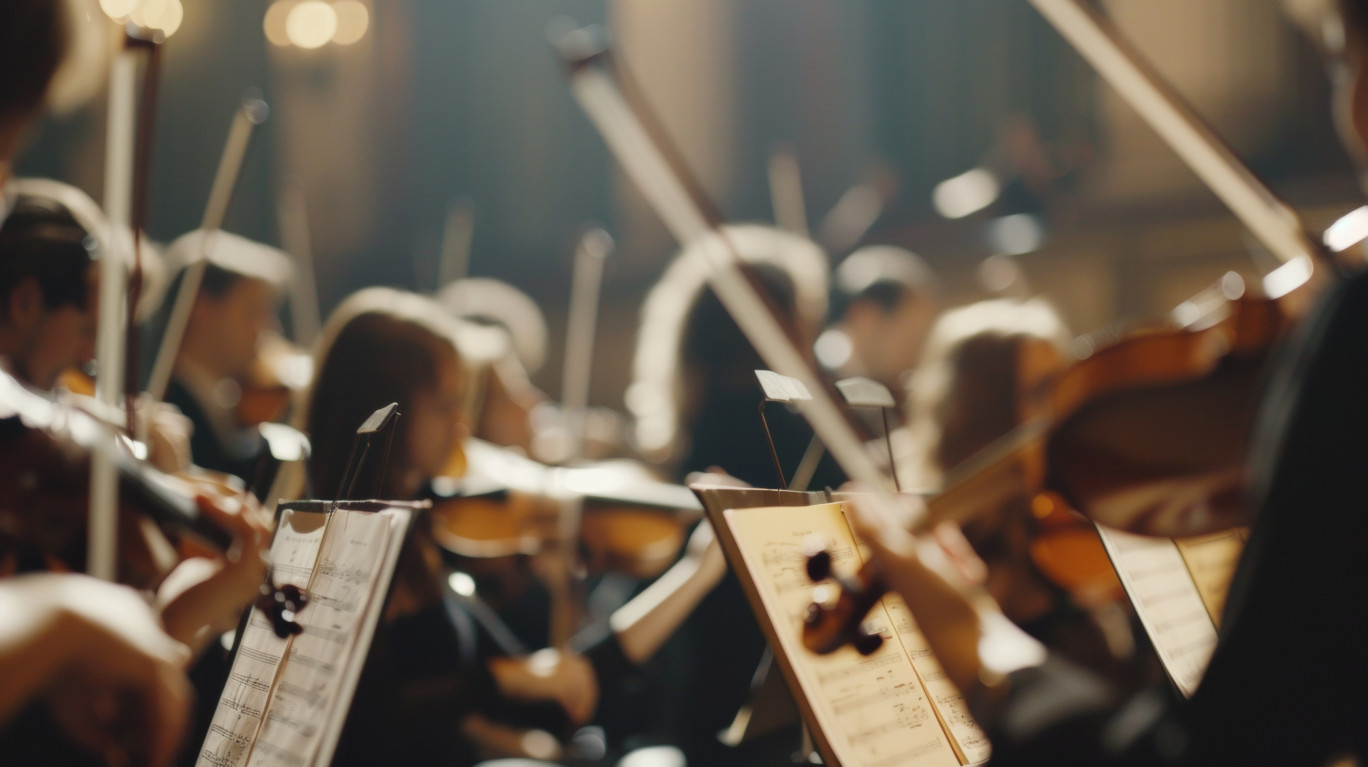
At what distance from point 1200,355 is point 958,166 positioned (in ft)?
14.5

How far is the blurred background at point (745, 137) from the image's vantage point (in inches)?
161

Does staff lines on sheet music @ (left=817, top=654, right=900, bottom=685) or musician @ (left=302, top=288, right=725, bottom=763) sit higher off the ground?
musician @ (left=302, top=288, right=725, bottom=763)

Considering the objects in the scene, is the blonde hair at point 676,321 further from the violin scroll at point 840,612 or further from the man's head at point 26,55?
the man's head at point 26,55

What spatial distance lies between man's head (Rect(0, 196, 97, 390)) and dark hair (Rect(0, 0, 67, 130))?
40 centimetres

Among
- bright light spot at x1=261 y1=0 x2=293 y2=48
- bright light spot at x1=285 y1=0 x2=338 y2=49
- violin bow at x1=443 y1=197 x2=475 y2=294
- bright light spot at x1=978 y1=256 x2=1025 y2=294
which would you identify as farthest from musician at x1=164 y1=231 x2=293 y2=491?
bright light spot at x1=261 y1=0 x2=293 y2=48

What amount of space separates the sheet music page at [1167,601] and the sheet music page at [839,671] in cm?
20

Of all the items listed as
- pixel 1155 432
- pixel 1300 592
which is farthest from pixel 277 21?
pixel 1300 592

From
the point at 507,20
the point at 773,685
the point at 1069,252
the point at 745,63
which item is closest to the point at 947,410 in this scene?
the point at 773,685

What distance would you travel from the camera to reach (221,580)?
921 millimetres

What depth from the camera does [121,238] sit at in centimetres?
95

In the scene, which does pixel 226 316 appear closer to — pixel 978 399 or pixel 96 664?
pixel 978 399

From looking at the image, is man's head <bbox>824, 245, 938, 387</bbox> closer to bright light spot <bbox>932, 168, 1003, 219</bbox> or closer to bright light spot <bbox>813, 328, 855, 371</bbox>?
bright light spot <bbox>813, 328, 855, 371</bbox>

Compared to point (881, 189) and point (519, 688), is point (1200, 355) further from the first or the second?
point (881, 189)

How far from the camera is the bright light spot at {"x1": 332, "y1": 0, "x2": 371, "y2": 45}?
5.81 meters
